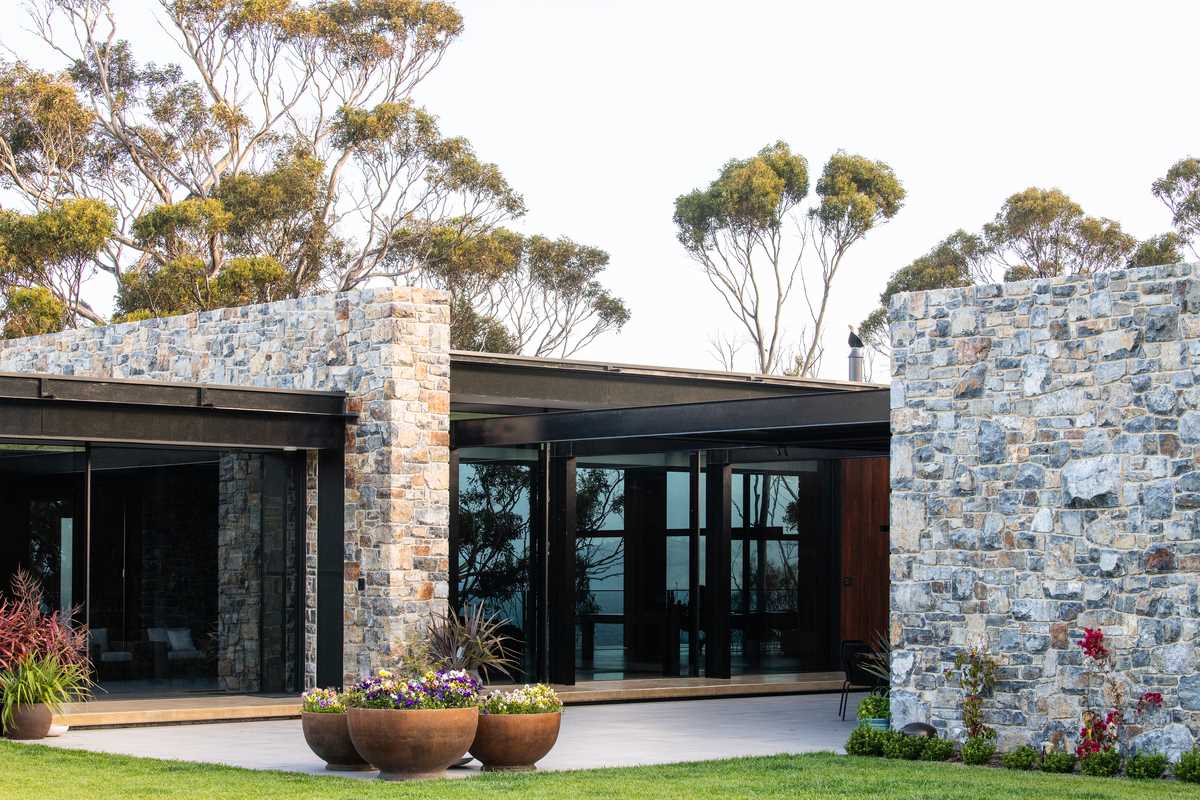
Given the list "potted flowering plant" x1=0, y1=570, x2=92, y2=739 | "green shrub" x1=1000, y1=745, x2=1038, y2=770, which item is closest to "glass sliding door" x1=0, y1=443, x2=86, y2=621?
"potted flowering plant" x1=0, y1=570, x2=92, y2=739

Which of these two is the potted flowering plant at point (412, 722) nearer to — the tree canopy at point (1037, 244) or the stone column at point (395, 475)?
the stone column at point (395, 475)

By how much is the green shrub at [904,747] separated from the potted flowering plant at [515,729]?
2.54 meters

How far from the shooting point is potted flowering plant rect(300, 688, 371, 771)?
1071 centimetres

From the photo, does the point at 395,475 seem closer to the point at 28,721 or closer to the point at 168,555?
the point at 168,555

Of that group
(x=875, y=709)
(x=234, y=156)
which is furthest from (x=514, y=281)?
(x=875, y=709)

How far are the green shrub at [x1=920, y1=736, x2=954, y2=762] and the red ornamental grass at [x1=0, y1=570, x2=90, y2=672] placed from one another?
693 centimetres

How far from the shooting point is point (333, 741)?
10750mm

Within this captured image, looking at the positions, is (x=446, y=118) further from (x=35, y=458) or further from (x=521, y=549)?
(x=35, y=458)

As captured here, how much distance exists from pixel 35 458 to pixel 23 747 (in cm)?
329

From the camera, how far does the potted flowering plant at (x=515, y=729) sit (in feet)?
35.0

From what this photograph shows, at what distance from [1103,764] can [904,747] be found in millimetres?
1502

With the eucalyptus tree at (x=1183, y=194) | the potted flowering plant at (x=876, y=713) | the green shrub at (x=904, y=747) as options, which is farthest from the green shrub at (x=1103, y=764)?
the eucalyptus tree at (x=1183, y=194)

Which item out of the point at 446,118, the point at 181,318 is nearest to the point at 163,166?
the point at 446,118

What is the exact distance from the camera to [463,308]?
116ft
